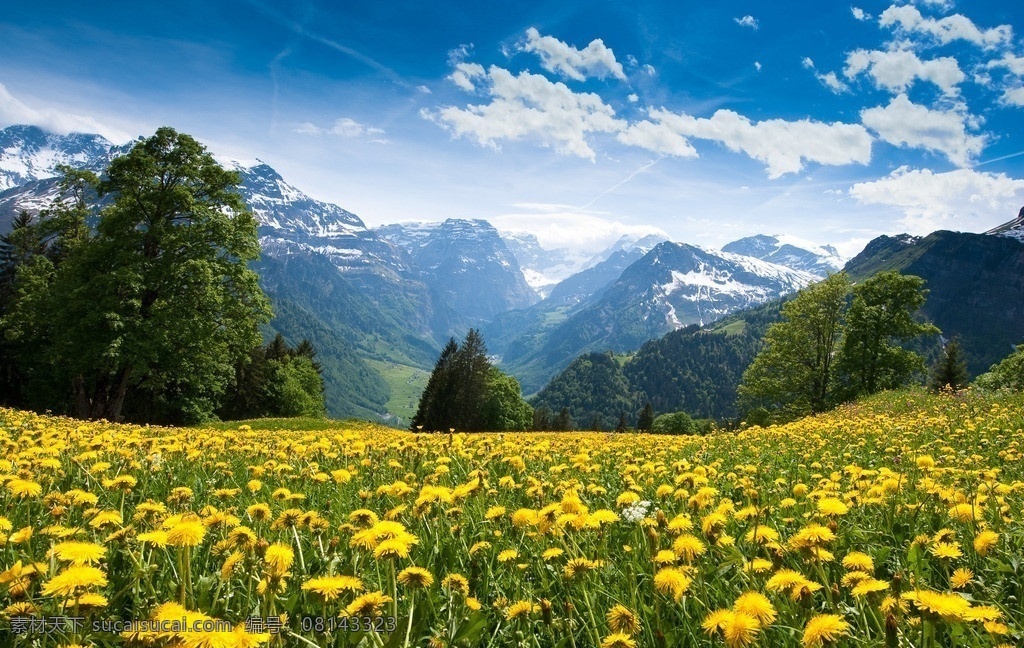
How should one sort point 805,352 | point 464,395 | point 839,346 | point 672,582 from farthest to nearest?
1. point 464,395
2. point 805,352
3. point 839,346
4. point 672,582

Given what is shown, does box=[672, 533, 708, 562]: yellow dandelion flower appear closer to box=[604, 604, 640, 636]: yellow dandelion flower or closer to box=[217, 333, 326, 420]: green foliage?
box=[604, 604, 640, 636]: yellow dandelion flower

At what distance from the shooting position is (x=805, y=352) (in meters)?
40.3

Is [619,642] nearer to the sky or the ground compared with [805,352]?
nearer to the ground

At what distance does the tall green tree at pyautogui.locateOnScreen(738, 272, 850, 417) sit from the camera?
3878 centimetres

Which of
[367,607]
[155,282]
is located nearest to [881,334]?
[367,607]

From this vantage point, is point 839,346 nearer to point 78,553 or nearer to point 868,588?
point 868,588

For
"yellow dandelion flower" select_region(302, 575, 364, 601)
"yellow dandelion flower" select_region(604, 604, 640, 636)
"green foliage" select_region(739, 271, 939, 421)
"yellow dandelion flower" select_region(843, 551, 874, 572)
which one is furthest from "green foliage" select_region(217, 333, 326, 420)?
"yellow dandelion flower" select_region(843, 551, 874, 572)

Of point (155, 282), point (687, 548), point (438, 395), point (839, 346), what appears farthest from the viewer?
point (438, 395)

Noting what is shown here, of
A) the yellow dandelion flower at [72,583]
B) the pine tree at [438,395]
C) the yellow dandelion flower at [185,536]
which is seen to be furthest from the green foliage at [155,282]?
the pine tree at [438,395]

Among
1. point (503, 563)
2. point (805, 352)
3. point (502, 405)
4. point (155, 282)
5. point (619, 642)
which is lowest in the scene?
point (502, 405)

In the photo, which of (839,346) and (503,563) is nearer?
(503,563)

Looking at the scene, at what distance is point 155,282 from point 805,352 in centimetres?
4306

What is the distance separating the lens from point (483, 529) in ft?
12.3

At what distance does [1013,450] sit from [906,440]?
190cm
